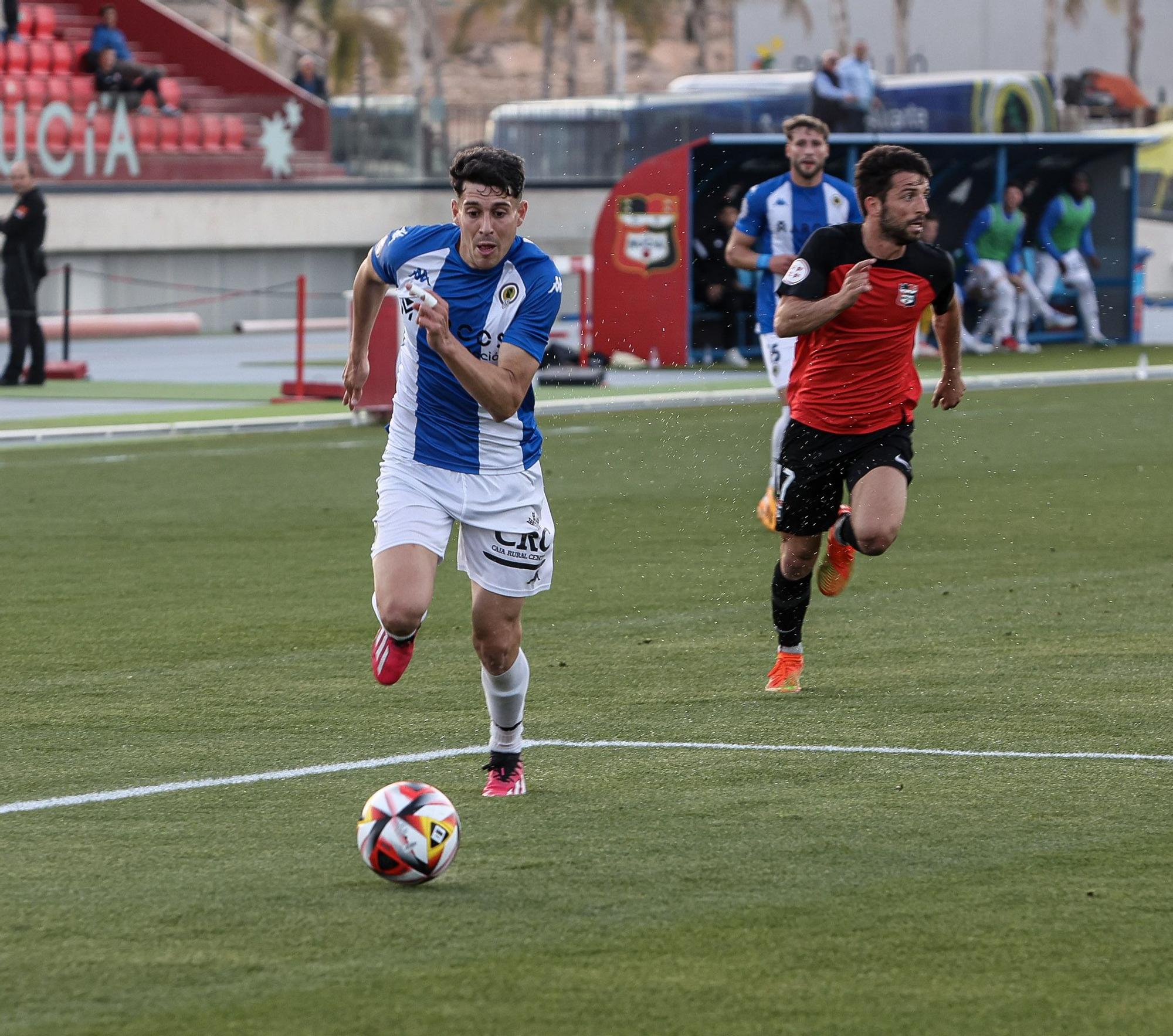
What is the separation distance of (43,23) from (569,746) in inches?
1182

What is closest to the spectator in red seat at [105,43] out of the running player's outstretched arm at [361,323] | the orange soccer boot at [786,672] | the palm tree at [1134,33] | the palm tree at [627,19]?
the orange soccer boot at [786,672]

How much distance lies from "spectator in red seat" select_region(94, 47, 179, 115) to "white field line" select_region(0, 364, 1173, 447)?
1393cm

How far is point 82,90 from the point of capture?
33.1 metres

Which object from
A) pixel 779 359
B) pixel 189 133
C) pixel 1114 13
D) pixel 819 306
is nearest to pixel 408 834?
pixel 819 306

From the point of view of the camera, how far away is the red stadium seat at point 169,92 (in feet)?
111

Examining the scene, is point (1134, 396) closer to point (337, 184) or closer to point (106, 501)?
point (106, 501)

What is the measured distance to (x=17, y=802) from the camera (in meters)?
6.34

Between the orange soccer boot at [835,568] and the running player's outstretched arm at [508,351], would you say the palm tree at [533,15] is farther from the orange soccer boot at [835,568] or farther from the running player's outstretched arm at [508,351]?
the running player's outstretched arm at [508,351]

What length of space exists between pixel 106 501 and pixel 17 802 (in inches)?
310

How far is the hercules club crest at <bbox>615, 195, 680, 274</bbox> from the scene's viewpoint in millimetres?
25594

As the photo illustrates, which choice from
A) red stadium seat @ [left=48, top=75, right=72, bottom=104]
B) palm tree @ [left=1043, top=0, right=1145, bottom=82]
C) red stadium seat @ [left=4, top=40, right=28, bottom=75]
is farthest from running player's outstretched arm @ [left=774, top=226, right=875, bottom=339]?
palm tree @ [left=1043, top=0, right=1145, bottom=82]

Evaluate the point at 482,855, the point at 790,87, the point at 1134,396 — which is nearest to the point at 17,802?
the point at 482,855

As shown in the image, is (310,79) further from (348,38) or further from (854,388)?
(854,388)

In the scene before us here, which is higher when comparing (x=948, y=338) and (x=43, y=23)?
(x=43, y=23)
